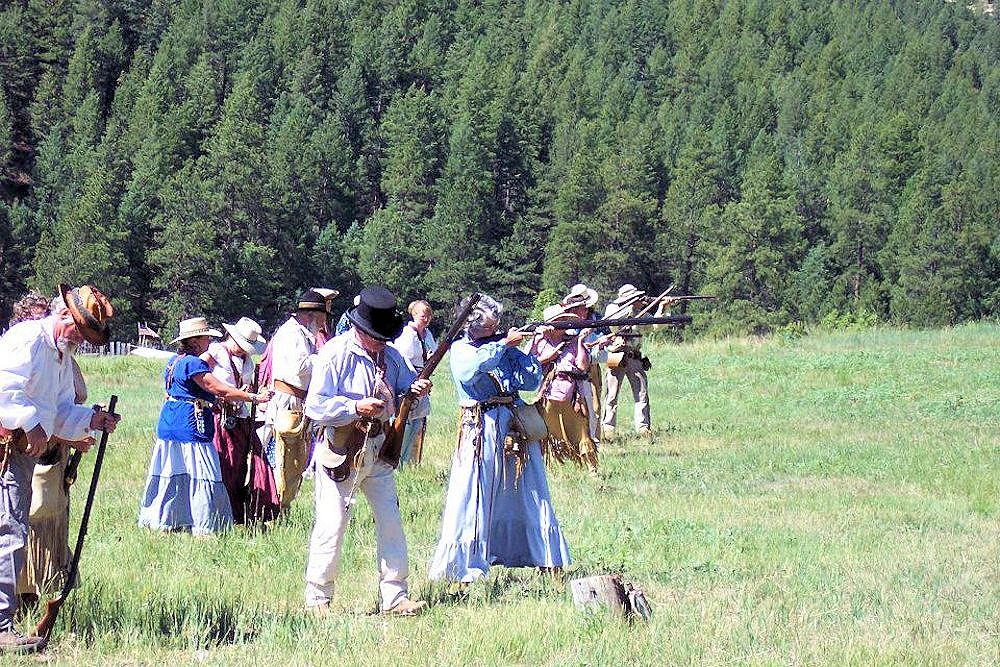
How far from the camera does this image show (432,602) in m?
7.84

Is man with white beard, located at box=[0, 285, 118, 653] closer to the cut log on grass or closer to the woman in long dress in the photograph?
the cut log on grass

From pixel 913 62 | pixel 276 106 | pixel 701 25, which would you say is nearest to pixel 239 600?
pixel 276 106

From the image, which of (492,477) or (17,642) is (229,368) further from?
(17,642)

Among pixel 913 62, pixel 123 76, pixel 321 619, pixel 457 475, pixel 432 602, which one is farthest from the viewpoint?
pixel 913 62

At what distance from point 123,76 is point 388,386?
112 metres

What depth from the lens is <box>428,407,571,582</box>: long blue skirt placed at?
8453mm

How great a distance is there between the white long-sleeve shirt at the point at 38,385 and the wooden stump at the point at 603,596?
2790 millimetres

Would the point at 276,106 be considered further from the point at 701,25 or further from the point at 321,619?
the point at 321,619

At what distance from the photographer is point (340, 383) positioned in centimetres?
730

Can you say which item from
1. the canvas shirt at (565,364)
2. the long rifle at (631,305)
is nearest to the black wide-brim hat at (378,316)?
the canvas shirt at (565,364)

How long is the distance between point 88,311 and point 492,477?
10.0 ft

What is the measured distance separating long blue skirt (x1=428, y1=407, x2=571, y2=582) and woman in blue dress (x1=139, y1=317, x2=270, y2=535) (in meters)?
2.24

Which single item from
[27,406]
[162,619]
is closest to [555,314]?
[162,619]

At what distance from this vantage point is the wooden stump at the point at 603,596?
7.23m
